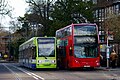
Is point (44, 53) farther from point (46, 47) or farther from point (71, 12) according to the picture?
point (71, 12)

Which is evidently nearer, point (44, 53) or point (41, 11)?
point (44, 53)

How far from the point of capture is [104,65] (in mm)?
47344

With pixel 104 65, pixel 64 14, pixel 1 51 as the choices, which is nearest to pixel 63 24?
pixel 64 14

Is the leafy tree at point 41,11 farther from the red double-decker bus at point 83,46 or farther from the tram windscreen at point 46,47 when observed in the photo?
the red double-decker bus at point 83,46

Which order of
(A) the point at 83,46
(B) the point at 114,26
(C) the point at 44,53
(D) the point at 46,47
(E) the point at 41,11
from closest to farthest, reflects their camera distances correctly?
(A) the point at 83,46, (C) the point at 44,53, (D) the point at 46,47, (B) the point at 114,26, (E) the point at 41,11

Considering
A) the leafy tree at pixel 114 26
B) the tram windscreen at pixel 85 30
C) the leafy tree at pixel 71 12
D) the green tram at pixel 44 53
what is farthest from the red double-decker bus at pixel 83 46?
the leafy tree at pixel 71 12

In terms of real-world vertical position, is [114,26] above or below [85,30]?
above

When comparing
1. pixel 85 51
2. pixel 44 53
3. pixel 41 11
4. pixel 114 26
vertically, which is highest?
pixel 41 11

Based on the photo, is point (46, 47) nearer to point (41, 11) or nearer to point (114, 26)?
point (114, 26)

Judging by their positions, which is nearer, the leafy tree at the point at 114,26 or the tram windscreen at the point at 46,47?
the tram windscreen at the point at 46,47

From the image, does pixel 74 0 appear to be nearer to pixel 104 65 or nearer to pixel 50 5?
→ pixel 50 5

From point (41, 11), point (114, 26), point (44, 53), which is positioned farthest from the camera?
point (41, 11)

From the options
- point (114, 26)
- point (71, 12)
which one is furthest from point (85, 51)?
point (71, 12)

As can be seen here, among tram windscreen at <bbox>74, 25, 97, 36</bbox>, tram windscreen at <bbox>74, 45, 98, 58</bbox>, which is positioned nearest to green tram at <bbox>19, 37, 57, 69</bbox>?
tram windscreen at <bbox>74, 45, 98, 58</bbox>
